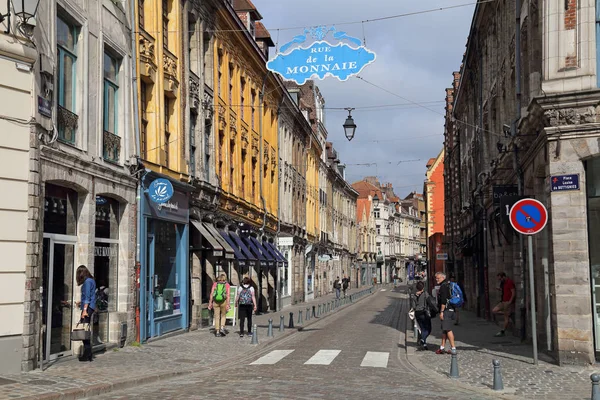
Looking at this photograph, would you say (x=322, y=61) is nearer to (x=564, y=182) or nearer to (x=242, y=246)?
(x=564, y=182)

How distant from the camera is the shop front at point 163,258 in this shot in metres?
18.7

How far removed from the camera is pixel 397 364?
14867 mm

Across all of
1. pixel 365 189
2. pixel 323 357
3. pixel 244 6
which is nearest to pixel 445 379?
pixel 323 357

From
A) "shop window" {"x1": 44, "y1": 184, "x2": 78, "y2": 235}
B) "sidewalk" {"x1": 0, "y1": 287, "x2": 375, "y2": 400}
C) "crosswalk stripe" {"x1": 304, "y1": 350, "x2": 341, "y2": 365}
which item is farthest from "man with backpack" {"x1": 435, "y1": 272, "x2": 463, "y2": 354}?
"shop window" {"x1": 44, "y1": 184, "x2": 78, "y2": 235}

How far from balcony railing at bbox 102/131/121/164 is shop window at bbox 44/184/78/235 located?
1781mm

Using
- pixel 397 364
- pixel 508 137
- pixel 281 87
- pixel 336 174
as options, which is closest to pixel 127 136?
pixel 397 364

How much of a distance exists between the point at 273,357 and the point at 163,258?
6.05 meters

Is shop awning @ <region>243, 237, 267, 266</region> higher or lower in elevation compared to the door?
higher

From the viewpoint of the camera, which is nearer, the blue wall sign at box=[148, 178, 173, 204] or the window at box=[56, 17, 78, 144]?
the window at box=[56, 17, 78, 144]

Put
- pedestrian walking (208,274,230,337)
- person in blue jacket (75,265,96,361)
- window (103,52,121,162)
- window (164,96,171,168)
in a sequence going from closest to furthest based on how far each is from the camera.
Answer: person in blue jacket (75,265,96,361)
window (103,52,121,162)
pedestrian walking (208,274,230,337)
window (164,96,171,168)

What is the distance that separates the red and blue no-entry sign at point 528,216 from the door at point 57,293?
8.57m

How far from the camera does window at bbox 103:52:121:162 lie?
1700 cm

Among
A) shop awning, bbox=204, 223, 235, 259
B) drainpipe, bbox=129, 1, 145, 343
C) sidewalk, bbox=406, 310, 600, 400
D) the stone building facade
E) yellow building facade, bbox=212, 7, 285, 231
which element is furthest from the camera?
yellow building facade, bbox=212, 7, 285, 231

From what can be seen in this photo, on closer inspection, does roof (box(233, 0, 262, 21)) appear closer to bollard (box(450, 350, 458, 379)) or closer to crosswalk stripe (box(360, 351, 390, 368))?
crosswalk stripe (box(360, 351, 390, 368))
